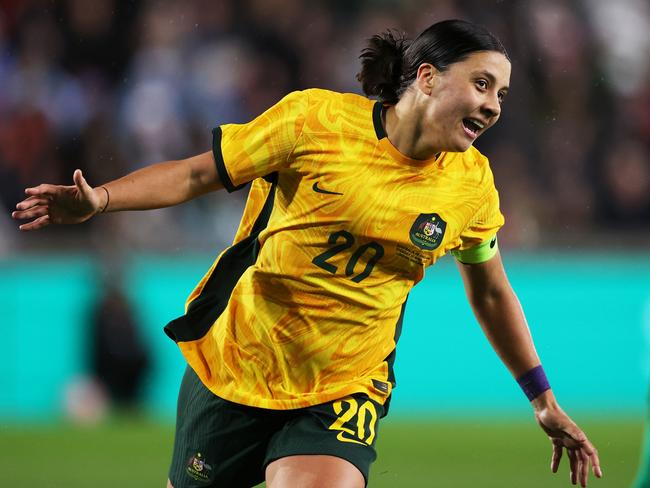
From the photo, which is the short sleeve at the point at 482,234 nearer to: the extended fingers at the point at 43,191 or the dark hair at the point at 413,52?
the dark hair at the point at 413,52

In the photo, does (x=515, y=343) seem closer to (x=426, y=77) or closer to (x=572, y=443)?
(x=572, y=443)

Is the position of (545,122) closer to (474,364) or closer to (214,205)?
(474,364)

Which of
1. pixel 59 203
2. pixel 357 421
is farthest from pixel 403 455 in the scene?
pixel 59 203

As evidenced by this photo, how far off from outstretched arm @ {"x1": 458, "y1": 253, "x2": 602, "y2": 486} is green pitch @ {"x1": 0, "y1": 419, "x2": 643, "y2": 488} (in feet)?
9.67

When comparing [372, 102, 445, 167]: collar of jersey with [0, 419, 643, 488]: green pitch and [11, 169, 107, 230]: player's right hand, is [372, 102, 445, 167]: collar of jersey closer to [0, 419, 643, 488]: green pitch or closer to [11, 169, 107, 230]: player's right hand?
[11, 169, 107, 230]: player's right hand

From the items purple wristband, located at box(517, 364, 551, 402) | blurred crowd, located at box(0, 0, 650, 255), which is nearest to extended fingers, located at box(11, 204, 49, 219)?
purple wristband, located at box(517, 364, 551, 402)

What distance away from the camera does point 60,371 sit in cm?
990

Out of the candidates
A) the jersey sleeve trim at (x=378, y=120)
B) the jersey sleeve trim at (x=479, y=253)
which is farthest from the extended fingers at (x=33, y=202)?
the jersey sleeve trim at (x=479, y=253)

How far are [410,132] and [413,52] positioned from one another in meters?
0.28

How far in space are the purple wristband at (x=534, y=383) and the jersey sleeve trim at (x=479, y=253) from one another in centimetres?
48

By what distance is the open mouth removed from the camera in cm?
403

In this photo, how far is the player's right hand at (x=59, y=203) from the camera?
366 cm

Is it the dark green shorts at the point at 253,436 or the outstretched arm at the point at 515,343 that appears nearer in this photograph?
the dark green shorts at the point at 253,436

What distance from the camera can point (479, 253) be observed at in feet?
14.5
